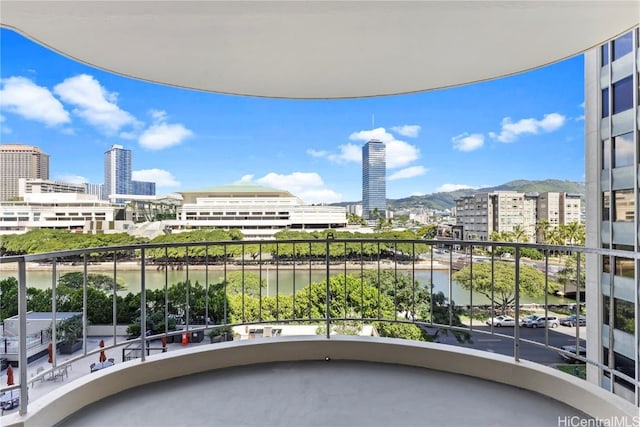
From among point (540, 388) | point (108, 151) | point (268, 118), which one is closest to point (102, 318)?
point (540, 388)

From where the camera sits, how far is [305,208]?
2112 centimetres

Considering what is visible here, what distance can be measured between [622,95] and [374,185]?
11.2 metres

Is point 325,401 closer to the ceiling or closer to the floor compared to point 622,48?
closer to the floor

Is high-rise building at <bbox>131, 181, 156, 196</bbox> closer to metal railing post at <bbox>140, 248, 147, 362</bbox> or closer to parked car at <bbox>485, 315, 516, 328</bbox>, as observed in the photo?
metal railing post at <bbox>140, 248, 147, 362</bbox>

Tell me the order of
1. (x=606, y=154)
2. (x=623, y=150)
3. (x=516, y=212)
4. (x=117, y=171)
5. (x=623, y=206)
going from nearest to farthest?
1. (x=623, y=150)
2. (x=623, y=206)
3. (x=606, y=154)
4. (x=516, y=212)
5. (x=117, y=171)

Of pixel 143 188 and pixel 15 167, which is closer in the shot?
pixel 15 167

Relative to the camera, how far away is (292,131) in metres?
34.8

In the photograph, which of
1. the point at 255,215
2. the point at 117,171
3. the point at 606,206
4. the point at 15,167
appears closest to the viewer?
the point at 606,206

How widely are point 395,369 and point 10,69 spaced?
32.1m

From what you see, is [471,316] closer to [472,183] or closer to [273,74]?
[273,74]

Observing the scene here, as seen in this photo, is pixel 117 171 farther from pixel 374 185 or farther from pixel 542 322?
pixel 542 322

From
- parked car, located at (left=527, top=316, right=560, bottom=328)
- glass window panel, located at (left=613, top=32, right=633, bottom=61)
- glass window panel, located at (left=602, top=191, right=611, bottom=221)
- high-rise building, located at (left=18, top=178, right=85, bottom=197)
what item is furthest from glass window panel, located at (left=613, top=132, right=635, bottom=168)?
high-rise building, located at (left=18, top=178, right=85, bottom=197)

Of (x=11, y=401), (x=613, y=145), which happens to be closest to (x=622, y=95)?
(x=613, y=145)

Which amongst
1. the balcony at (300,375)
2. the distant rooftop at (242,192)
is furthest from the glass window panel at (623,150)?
the distant rooftop at (242,192)
